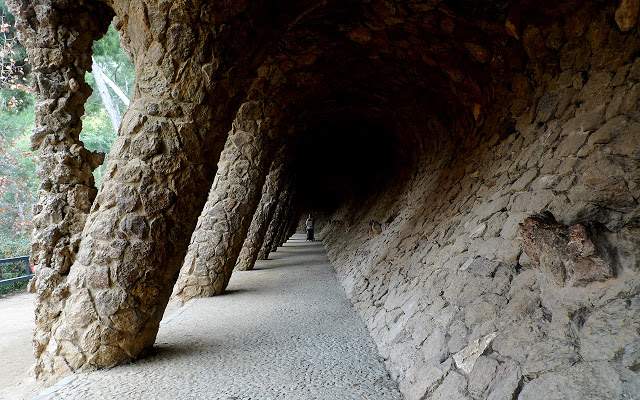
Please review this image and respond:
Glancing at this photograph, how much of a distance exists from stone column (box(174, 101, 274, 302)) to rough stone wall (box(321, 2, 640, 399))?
242cm

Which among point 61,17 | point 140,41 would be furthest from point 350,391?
point 61,17

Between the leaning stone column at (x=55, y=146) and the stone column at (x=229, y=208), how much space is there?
268 cm

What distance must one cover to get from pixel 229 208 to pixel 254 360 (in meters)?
3.13

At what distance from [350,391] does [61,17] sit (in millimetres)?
3395

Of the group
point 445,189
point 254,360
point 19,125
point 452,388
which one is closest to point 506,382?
point 452,388

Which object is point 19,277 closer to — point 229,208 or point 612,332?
point 229,208

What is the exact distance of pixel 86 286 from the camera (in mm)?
2834

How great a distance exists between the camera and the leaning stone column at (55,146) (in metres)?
2.92

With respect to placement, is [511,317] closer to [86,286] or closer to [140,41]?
[86,286]

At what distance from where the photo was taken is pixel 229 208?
19.3ft

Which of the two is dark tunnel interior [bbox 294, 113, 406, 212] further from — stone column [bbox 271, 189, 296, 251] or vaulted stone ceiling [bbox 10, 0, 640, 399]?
vaulted stone ceiling [bbox 10, 0, 640, 399]

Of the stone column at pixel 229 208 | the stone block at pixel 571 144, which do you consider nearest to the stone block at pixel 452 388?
the stone block at pixel 571 144

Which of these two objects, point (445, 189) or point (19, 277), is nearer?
point (445, 189)

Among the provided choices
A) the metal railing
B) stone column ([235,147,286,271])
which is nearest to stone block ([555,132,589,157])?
stone column ([235,147,286,271])
